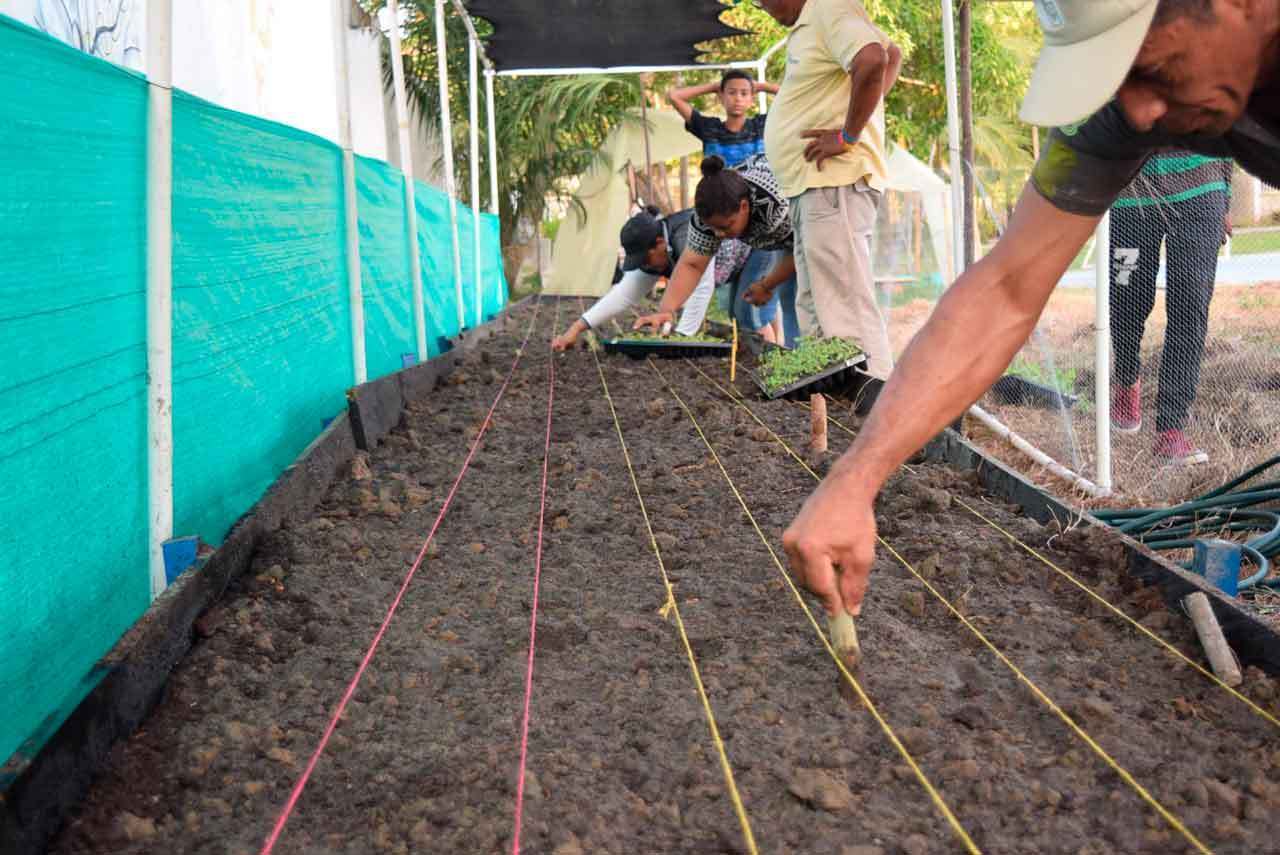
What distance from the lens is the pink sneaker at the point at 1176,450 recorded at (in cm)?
361

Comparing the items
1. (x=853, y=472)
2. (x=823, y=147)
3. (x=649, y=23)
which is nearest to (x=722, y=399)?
(x=823, y=147)

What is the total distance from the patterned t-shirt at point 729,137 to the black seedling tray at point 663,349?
129 centimetres

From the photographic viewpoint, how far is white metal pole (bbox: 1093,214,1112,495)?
11.2 feet

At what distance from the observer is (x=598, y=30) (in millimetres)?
8766

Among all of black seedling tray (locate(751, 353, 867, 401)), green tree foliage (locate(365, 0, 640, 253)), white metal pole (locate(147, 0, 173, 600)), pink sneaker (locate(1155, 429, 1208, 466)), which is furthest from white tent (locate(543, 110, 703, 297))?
white metal pole (locate(147, 0, 173, 600))

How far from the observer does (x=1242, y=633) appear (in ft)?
6.87

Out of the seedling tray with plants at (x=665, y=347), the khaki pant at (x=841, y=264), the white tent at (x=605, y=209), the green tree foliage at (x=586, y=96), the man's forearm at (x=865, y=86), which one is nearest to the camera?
the man's forearm at (x=865, y=86)

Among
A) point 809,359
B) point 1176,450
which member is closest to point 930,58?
point 809,359

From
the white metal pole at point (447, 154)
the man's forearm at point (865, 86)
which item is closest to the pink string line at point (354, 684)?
the man's forearm at point (865, 86)

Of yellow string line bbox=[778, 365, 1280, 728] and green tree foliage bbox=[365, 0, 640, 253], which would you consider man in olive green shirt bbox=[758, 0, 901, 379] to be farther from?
green tree foliage bbox=[365, 0, 640, 253]

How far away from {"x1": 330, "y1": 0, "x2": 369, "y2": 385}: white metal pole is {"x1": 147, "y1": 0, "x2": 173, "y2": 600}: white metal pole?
2.03 m

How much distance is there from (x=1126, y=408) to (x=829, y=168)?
150 cm

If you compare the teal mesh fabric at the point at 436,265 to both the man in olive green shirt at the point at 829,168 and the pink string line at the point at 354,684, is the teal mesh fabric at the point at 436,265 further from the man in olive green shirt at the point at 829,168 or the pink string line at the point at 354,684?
the pink string line at the point at 354,684

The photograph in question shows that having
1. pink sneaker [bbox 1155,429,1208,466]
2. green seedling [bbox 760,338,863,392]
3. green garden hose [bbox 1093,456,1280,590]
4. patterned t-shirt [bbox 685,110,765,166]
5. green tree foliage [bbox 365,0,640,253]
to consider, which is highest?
green tree foliage [bbox 365,0,640,253]
